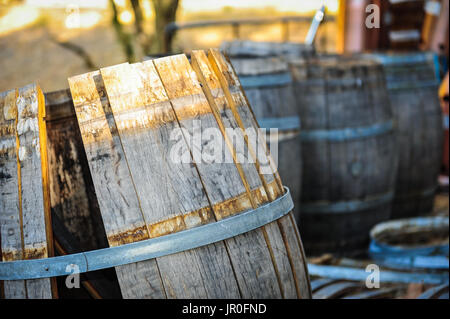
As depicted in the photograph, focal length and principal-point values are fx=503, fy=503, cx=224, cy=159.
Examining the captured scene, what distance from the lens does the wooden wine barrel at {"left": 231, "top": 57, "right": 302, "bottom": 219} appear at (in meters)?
2.95

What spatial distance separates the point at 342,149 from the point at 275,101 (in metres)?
0.63

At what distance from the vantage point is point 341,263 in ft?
10.8

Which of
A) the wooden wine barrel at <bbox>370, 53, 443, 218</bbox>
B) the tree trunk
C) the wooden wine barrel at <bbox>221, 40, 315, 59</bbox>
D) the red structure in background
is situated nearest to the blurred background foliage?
the tree trunk

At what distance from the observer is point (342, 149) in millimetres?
3301

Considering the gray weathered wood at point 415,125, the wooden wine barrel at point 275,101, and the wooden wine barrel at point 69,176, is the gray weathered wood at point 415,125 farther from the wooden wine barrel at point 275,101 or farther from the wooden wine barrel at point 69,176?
the wooden wine barrel at point 69,176

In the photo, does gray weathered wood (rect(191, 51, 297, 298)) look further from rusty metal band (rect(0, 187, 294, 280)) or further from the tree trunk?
the tree trunk

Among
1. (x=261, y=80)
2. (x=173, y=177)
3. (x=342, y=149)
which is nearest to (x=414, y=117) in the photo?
(x=342, y=149)

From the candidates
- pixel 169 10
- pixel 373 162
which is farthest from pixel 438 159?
pixel 169 10

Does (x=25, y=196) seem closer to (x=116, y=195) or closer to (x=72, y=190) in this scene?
(x=116, y=195)

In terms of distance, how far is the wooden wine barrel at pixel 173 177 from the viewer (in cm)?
138

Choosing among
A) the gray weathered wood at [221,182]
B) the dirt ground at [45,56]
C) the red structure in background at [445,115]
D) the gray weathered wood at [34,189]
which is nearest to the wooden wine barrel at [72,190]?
the gray weathered wood at [34,189]

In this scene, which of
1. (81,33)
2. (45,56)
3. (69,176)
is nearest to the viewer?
(69,176)

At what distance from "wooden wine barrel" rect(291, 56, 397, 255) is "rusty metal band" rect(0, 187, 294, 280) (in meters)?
1.98

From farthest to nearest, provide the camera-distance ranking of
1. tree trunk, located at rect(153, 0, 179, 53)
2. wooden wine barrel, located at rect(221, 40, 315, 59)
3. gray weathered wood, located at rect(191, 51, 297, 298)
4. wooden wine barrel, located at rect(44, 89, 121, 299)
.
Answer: tree trunk, located at rect(153, 0, 179, 53) → wooden wine barrel, located at rect(221, 40, 315, 59) → wooden wine barrel, located at rect(44, 89, 121, 299) → gray weathered wood, located at rect(191, 51, 297, 298)
